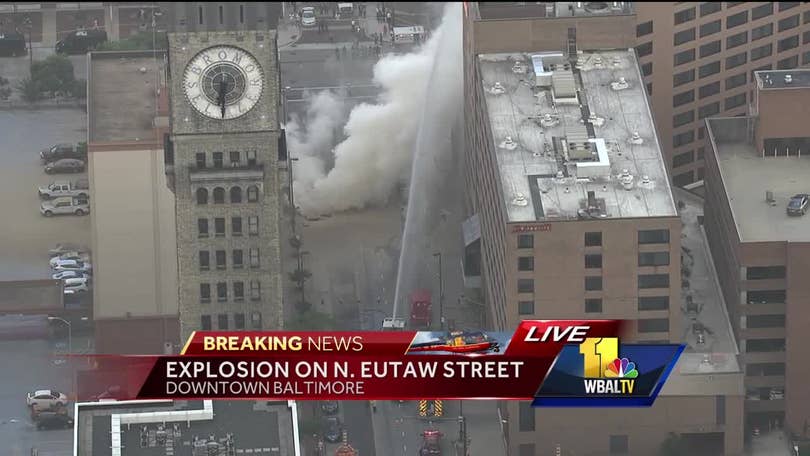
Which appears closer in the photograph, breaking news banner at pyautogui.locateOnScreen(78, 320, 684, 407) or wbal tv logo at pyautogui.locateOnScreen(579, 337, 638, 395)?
wbal tv logo at pyautogui.locateOnScreen(579, 337, 638, 395)

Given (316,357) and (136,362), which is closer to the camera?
(316,357)

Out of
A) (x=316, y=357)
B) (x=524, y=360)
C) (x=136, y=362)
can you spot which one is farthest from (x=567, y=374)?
(x=136, y=362)

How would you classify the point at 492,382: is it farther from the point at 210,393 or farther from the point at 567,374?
the point at 210,393

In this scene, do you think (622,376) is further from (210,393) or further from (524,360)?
(210,393)

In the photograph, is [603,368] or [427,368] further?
[427,368]

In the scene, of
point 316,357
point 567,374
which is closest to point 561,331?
point 567,374
